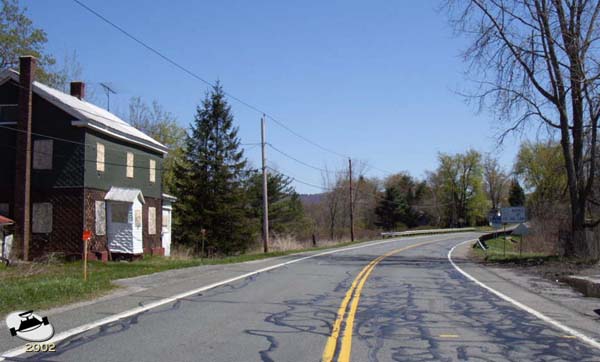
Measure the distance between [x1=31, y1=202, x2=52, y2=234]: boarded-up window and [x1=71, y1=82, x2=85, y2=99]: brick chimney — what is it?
932 cm

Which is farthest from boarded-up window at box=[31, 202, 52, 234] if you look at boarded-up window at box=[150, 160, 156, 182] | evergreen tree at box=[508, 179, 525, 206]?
evergreen tree at box=[508, 179, 525, 206]

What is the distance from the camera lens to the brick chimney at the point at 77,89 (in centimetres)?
3569

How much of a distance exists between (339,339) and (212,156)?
4058 centimetres

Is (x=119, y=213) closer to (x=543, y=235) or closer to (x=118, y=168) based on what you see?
(x=118, y=168)

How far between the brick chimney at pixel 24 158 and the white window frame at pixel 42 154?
378mm

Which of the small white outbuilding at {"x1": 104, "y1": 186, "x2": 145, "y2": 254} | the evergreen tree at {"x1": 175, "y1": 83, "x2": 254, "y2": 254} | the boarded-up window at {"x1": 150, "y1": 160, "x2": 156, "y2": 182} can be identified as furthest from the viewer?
the evergreen tree at {"x1": 175, "y1": 83, "x2": 254, "y2": 254}

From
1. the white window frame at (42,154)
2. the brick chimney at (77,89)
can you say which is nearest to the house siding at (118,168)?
the white window frame at (42,154)

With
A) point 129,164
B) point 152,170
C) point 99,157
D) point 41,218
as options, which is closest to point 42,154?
point 99,157

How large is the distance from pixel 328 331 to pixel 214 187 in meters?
39.0

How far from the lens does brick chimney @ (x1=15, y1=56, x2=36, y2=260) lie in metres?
28.5

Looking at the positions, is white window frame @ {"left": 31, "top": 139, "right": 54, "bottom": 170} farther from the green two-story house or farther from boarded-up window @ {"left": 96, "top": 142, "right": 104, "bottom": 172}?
boarded-up window @ {"left": 96, "top": 142, "right": 104, "bottom": 172}

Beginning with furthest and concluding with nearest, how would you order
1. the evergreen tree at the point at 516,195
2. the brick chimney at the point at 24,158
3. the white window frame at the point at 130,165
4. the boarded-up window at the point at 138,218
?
1. the evergreen tree at the point at 516,195
2. the white window frame at the point at 130,165
3. the boarded-up window at the point at 138,218
4. the brick chimney at the point at 24,158

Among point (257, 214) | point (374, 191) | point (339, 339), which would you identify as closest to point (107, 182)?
point (339, 339)

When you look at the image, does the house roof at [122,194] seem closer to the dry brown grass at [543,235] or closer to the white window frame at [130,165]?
the white window frame at [130,165]
